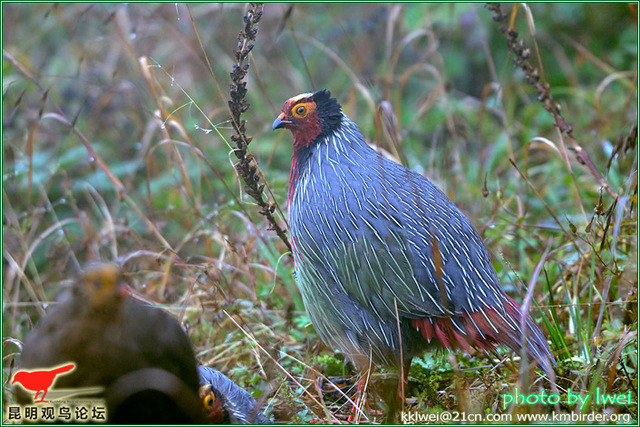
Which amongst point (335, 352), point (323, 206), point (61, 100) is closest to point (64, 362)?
point (323, 206)

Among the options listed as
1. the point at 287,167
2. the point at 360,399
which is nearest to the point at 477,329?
the point at 360,399

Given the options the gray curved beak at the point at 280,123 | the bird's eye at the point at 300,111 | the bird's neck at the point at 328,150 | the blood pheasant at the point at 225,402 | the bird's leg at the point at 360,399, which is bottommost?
the bird's leg at the point at 360,399

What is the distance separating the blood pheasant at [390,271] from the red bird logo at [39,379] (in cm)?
109

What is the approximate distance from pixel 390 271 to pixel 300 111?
0.86m

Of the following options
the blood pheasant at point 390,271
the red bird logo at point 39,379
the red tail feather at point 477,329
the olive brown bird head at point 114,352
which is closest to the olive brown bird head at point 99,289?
the olive brown bird head at point 114,352

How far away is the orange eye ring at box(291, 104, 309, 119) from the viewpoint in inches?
112

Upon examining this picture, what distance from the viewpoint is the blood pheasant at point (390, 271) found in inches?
97.7

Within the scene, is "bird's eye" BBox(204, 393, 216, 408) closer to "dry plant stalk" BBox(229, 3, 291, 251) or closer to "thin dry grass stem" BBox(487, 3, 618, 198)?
"dry plant stalk" BBox(229, 3, 291, 251)

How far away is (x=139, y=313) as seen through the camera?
196 cm

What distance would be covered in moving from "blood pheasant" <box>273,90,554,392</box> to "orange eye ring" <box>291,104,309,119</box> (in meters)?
0.26

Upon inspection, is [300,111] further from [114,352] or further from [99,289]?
[114,352]

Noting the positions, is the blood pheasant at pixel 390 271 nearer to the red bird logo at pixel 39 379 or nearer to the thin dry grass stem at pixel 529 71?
the thin dry grass stem at pixel 529 71

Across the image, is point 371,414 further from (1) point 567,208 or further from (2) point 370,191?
(1) point 567,208

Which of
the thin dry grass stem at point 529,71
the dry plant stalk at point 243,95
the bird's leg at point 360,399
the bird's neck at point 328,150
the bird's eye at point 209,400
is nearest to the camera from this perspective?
the bird's eye at point 209,400
